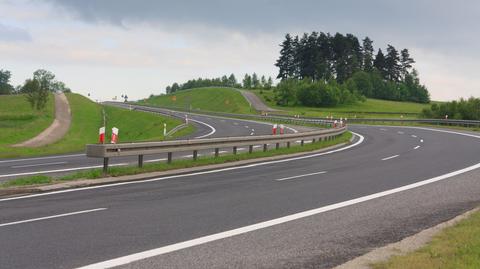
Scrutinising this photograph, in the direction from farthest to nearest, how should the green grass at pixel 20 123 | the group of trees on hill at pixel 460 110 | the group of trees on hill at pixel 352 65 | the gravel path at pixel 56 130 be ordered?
the group of trees on hill at pixel 352 65 < the group of trees on hill at pixel 460 110 < the green grass at pixel 20 123 < the gravel path at pixel 56 130

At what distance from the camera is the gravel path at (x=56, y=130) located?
143 feet

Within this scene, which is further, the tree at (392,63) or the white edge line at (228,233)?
the tree at (392,63)

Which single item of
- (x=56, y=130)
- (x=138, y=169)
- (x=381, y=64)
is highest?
(x=381, y=64)

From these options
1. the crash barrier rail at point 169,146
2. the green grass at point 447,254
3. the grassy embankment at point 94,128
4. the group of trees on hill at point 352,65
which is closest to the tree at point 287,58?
the group of trees on hill at point 352,65

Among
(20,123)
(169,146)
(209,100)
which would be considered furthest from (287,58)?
(169,146)

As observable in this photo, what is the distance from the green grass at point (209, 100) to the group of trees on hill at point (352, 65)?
75.0 feet

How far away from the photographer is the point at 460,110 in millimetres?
62750

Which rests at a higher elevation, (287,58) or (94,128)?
(287,58)

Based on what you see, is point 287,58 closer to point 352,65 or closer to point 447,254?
point 352,65

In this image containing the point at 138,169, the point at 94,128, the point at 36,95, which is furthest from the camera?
the point at 36,95

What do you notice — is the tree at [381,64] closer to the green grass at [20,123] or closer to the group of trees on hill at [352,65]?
the group of trees on hill at [352,65]

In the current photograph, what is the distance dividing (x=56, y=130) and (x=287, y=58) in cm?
12478

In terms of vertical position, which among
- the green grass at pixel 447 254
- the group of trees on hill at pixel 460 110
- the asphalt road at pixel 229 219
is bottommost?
the asphalt road at pixel 229 219

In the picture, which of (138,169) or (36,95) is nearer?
(138,169)
